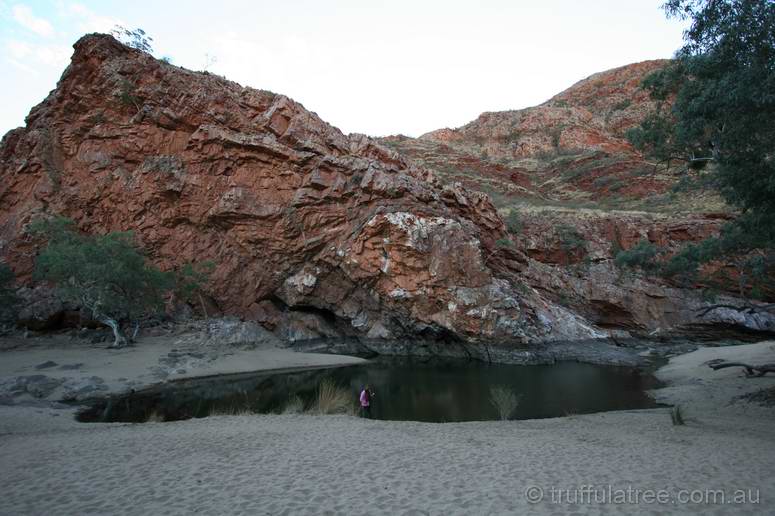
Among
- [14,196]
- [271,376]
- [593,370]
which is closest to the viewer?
[271,376]

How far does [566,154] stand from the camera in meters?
67.7

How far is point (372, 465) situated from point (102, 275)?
83.3 feet

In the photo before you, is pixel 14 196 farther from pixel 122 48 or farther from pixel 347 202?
pixel 347 202

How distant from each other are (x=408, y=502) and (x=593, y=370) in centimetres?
2441

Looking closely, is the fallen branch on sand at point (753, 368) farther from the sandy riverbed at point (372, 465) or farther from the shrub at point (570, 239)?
the shrub at point (570, 239)

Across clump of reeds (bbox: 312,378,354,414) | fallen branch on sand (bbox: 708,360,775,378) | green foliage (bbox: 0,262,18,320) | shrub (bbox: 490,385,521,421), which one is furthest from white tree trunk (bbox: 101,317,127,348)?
fallen branch on sand (bbox: 708,360,775,378)

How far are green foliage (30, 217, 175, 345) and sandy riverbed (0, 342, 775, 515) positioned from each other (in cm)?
1523

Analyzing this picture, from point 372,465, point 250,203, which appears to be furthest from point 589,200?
point 372,465

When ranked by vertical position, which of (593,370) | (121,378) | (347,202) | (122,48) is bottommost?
(593,370)

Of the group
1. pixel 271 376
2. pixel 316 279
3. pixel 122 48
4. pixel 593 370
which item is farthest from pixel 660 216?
pixel 122 48

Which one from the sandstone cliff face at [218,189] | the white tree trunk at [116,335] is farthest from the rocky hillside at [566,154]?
the white tree trunk at [116,335]

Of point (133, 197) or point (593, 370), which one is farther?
point (133, 197)

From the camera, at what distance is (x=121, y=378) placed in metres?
19.8

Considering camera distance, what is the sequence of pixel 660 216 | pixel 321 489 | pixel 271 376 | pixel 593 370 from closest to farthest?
pixel 321 489, pixel 271 376, pixel 593 370, pixel 660 216
